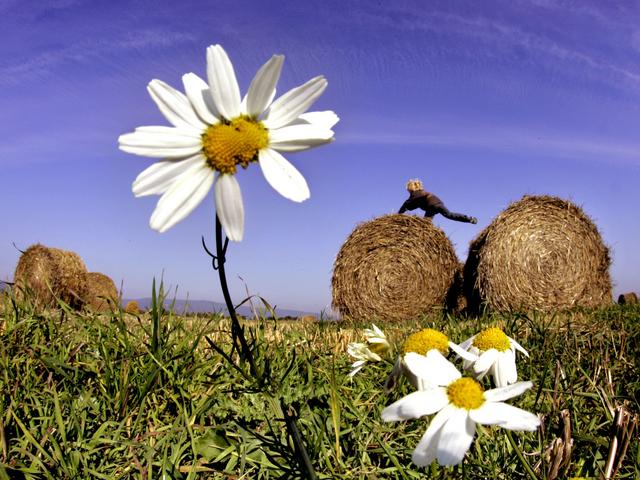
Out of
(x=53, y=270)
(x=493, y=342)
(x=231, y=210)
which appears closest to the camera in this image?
(x=231, y=210)

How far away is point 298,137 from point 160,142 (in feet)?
0.61

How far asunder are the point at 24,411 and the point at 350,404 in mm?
1335

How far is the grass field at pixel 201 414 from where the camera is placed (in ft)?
6.54

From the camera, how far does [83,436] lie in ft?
7.27

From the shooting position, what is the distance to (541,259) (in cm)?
880

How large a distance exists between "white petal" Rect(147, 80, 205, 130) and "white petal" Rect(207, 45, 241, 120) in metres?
0.05

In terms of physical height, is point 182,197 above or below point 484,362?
above

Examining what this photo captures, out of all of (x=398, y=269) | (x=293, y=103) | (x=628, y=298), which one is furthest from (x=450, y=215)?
(x=293, y=103)

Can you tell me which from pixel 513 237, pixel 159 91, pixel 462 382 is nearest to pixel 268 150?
pixel 159 91

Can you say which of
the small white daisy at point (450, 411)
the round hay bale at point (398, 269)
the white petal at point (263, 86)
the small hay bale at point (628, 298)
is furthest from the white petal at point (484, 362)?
the small hay bale at point (628, 298)

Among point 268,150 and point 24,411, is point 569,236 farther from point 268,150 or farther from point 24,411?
point 268,150

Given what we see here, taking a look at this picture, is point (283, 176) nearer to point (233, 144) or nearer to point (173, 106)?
point (233, 144)

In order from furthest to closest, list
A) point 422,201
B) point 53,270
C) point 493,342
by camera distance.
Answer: point 422,201
point 53,270
point 493,342

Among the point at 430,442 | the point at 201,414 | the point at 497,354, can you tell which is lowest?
the point at 201,414
